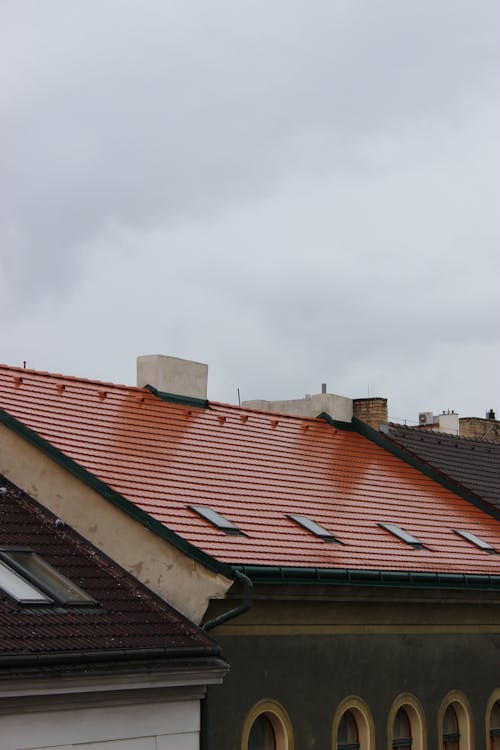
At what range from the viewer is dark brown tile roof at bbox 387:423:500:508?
28.1 meters

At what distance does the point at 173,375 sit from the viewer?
79.3 ft

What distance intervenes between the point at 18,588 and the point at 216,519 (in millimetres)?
4023

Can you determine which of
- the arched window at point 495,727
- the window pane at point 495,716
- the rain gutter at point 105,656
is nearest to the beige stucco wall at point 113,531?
the rain gutter at point 105,656

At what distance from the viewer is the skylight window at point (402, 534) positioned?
22016 mm

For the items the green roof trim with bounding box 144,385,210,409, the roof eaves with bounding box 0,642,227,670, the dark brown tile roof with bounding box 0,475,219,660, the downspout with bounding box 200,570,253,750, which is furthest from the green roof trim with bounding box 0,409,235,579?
the green roof trim with bounding box 144,385,210,409

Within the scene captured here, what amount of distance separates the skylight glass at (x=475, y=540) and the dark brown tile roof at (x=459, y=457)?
2.88 m

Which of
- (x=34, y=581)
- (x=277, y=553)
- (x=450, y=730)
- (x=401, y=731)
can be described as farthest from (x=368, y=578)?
(x=34, y=581)

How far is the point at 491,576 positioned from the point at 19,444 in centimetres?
799

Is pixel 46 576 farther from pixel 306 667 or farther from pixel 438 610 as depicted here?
pixel 438 610

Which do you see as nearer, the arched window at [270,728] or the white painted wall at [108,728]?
the white painted wall at [108,728]

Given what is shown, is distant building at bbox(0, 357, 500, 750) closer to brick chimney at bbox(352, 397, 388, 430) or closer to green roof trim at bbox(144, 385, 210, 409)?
green roof trim at bbox(144, 385, 210, 409)

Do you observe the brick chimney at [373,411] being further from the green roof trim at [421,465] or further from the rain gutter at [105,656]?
the rain gutter at [105,656]

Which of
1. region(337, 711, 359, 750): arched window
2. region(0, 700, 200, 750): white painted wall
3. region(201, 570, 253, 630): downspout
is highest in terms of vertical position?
region(201, 570, 253, 630): downspout

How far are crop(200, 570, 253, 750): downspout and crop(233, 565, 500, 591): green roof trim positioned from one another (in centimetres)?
24
